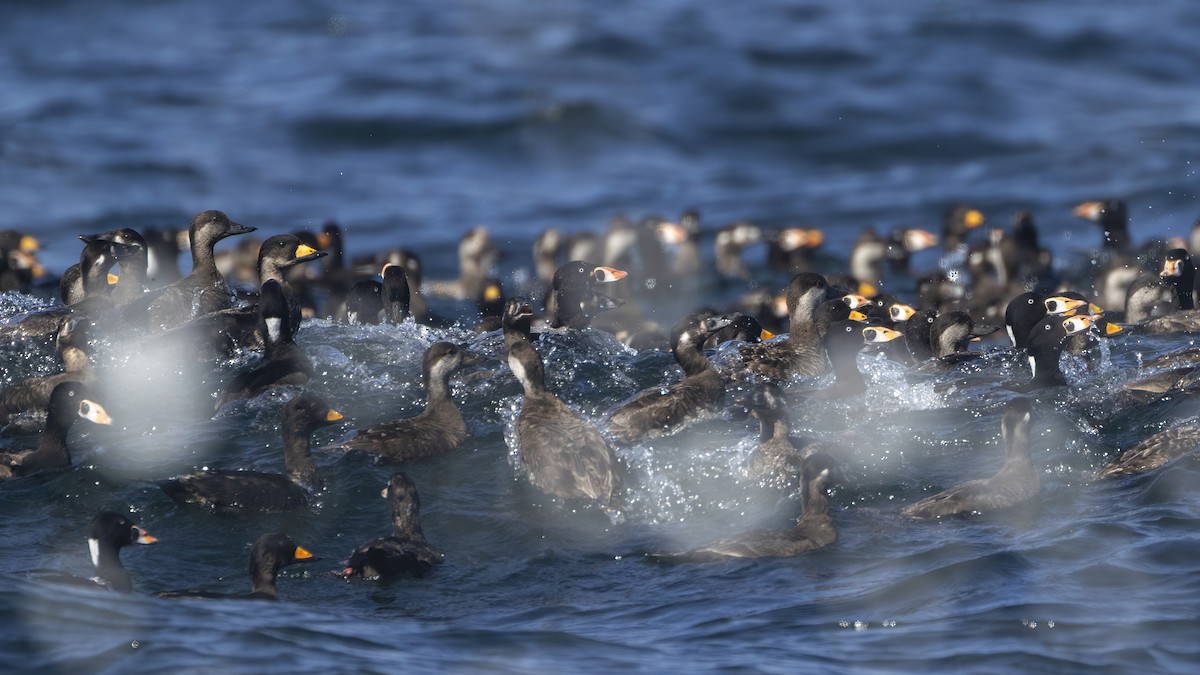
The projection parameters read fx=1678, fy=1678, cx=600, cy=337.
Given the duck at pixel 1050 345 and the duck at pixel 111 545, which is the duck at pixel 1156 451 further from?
the duck at pixel 111 545

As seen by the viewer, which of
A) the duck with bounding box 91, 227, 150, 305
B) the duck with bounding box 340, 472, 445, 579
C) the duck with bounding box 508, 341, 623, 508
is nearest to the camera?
the duck with bounding box 340, 472, 445, 579

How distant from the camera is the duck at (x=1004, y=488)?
10.8 meters

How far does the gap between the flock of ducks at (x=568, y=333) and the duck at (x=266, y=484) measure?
0.01 m

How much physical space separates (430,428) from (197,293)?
14.2ft

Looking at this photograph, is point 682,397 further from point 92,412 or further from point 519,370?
point 92,412

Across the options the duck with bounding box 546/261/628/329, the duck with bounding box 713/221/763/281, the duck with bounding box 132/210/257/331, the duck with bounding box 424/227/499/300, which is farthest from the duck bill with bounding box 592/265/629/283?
the duck with bounding box 713/221/763/281

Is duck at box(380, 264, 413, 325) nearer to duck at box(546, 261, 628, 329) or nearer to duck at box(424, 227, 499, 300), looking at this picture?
duck at box(546, 261, 628, 329)

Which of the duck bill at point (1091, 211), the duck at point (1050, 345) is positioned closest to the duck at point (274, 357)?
the duck at point (1050, 345)

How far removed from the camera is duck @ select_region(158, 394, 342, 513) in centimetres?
1108

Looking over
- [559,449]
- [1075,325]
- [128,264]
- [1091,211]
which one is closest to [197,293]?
[128,264]

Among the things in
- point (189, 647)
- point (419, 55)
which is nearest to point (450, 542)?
point (189, 647)

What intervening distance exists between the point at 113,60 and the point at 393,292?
26527mm

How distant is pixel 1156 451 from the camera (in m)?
11.1

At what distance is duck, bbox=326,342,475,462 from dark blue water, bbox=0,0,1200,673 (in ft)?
0.49
